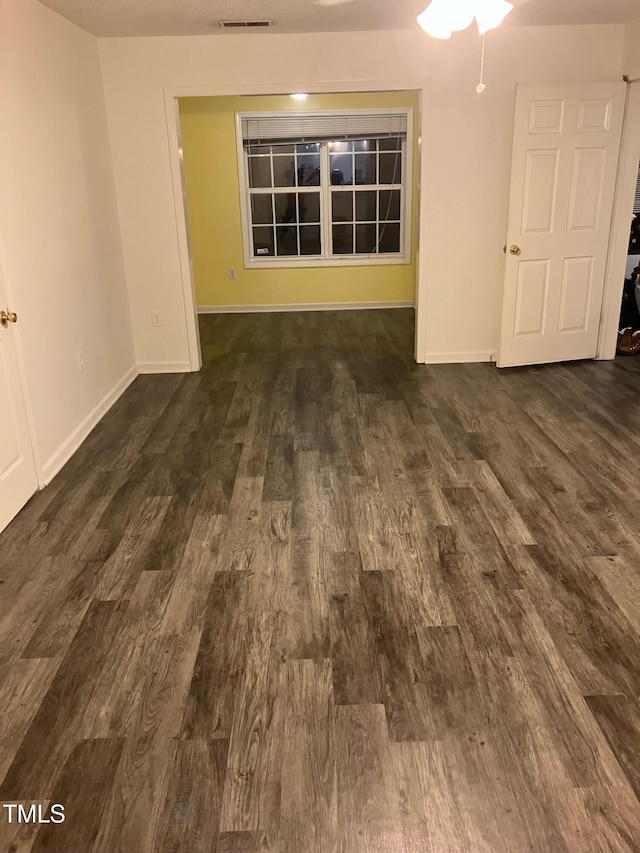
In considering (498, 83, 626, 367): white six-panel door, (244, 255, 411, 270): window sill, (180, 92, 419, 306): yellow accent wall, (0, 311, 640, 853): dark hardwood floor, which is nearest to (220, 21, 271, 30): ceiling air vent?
(498, 83, 626, 367): white six-panel door

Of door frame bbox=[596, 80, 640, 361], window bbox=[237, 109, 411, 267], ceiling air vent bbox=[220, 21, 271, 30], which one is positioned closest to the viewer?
ceiling air vent bbox=[220, 21, 271, 30]

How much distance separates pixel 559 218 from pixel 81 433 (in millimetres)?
3700

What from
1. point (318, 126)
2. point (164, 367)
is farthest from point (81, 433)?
point (318, 126)

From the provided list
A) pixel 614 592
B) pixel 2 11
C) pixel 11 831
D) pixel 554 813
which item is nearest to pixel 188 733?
pixel 11 831

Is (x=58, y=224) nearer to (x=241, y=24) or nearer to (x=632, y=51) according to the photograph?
(x=241, y=24)

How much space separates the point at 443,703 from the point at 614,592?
888 mm

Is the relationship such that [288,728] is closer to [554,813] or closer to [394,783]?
[394,783]

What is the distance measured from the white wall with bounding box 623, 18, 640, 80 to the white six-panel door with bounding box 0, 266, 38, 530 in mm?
4318

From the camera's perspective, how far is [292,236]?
25.6 ft

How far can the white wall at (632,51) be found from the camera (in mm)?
4492

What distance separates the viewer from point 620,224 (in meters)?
5.03

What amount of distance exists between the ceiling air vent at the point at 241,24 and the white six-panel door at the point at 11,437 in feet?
8.01

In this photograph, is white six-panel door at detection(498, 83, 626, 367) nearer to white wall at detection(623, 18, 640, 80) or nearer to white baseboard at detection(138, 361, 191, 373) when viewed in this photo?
white wall at detection(623, 18, 640, 80)

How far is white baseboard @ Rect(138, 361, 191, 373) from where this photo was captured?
5418 mm
